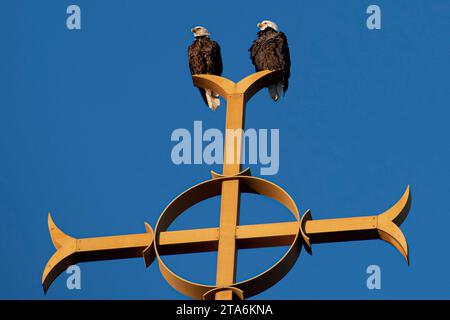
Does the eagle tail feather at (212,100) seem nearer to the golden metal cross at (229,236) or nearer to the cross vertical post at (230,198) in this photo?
the cross vertical post at (230,198)

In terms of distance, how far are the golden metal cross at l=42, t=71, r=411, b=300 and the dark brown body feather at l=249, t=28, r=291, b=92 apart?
2.17 metres

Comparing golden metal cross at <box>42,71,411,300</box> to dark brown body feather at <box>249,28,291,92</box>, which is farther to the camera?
dark brown body feather at <box>249,28,291,92</box>

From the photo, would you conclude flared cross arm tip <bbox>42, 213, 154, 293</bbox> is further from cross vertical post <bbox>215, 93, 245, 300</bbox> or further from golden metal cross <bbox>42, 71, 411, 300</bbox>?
cross vertical post <bbox>215, 93, 245, 300</bbox>

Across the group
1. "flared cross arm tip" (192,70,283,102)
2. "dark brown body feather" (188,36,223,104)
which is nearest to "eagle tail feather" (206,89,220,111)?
"dark brown body feather" (188,36,223,104)

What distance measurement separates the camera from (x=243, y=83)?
1318cm

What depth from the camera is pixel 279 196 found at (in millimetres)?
12094

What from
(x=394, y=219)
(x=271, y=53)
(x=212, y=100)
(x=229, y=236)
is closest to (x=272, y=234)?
(x=229, y=236)

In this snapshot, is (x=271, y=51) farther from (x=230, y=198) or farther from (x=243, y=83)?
(x=230, y=198)

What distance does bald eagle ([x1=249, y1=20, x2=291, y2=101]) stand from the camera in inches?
582

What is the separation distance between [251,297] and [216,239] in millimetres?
681

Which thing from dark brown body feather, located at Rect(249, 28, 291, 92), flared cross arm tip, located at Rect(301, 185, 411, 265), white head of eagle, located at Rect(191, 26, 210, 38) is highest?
white head of eagle, located at Rect(191, 26, 210, 38)

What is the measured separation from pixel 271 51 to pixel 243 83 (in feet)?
6.19
